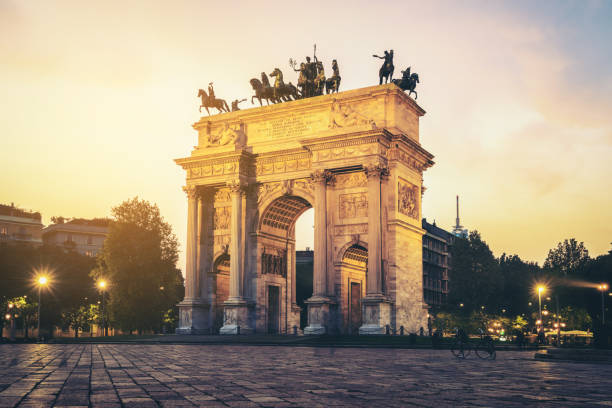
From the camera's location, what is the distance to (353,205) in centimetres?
4619

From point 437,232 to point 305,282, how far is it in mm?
35171

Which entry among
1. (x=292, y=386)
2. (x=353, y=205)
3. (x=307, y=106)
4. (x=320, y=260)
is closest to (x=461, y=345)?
(x=292, y=386)

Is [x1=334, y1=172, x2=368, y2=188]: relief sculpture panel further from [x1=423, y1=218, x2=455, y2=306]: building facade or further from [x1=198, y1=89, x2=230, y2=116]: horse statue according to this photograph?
[x1=423, y1=218, x2=455, y2=306]: building facade

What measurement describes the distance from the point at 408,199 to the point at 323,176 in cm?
621

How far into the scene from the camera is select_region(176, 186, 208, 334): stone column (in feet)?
165

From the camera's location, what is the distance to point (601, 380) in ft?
50.2

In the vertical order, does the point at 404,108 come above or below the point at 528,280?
above

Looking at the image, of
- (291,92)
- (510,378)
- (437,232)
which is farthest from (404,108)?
(437,232)

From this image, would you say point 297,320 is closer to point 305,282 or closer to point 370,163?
point 370,163

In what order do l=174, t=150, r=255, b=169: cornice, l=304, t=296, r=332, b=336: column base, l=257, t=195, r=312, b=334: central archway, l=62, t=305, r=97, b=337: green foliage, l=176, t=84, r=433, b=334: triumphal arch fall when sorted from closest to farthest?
l=304, t=296, r=332, b=336: column base, l=176, t=84, r=433, b=334: triumphal arch, l=174, t=150, r=255, b=169: cornice, l=257, t=195, r=312, b=334: central archway, l=62, t=305, r=97, b=337: green foliage

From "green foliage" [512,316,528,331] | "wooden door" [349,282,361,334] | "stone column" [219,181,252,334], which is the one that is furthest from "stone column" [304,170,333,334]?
"green foliage" [512,316,528,331]

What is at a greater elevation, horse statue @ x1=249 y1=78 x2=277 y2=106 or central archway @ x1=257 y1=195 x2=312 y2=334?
horse statue @ x1=249 y1=78 x2=277 y2=106

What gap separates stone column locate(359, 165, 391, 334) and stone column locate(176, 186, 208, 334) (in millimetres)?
14214

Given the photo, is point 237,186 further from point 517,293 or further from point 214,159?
point 517,293
